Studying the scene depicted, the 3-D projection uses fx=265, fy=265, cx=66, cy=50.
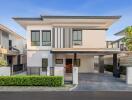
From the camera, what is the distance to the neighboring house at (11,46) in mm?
36022

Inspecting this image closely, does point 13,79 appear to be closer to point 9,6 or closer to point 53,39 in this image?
point 9,6

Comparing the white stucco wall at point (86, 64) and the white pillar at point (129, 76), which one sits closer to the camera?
the white pillar at point (129, 76)

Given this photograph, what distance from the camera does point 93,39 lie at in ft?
113

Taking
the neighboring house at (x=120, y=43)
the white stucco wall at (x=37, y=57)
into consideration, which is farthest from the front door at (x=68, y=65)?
the neighboring house at (x=120, y=43)

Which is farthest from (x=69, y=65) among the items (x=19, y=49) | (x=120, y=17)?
(x=19, y=49)

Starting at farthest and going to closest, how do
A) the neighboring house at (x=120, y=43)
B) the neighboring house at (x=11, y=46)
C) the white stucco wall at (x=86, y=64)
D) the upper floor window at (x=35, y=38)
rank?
1. the neighboring house at (x=120, y=43)
2. the white stucco wall at (x=86, y=64)
3. the neighboring house at (x=11, y=46)
4. the upper floor window at (x=35, y=38)

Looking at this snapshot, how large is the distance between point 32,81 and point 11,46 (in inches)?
861

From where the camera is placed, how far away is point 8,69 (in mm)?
23812

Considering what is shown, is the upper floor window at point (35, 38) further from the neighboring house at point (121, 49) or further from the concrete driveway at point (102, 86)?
the neighboring house at point (121, 49)

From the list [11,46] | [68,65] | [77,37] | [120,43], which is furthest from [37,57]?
[120,43]

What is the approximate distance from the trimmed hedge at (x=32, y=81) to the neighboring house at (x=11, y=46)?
13308 millimetres

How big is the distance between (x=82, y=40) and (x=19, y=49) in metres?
15.9

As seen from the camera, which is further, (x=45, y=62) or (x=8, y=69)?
(x=45, y=62)

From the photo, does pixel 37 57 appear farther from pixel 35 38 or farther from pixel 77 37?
pixel 77 37
